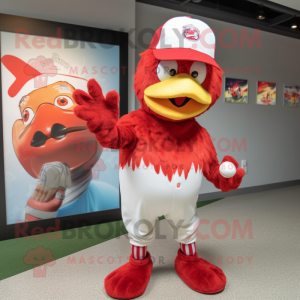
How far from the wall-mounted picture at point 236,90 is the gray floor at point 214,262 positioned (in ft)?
5.13

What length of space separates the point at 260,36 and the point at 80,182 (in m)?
3.05

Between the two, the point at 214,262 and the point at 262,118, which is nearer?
the point at 214,262

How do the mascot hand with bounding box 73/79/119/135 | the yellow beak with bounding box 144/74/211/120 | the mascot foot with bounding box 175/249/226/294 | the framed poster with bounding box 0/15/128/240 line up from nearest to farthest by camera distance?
the mascot hand with bounding box 73/79/119/135 < the yellow beak with bounding box 144/74/211/120 < the mascot foot with bounding box 175/249/226/294 < the framed poster with bounding box 0/15/128/240

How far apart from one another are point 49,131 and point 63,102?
267 millimetres

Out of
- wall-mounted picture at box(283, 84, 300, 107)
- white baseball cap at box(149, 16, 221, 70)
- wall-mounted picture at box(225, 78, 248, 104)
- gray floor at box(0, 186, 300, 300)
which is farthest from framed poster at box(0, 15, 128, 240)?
wall-mounted picture at box(283, 84, 300, 107)

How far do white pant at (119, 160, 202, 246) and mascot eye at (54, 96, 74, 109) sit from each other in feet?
3.83

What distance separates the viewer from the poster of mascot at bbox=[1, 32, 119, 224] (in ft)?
6.85

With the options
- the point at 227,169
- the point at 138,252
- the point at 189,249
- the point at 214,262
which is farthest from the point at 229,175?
the point at 214,262

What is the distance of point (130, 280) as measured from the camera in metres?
1.38

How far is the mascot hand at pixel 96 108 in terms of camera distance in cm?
99

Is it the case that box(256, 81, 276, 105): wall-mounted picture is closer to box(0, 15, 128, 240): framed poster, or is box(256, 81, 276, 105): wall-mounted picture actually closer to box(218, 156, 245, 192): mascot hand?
box(0, 15, 128, 240): framed poster

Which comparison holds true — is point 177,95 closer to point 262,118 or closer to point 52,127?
point 52,127

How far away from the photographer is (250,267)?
170 centimetres

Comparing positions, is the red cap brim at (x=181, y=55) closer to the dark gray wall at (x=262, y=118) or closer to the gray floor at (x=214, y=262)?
the gray floor at (x=214, y=262)
